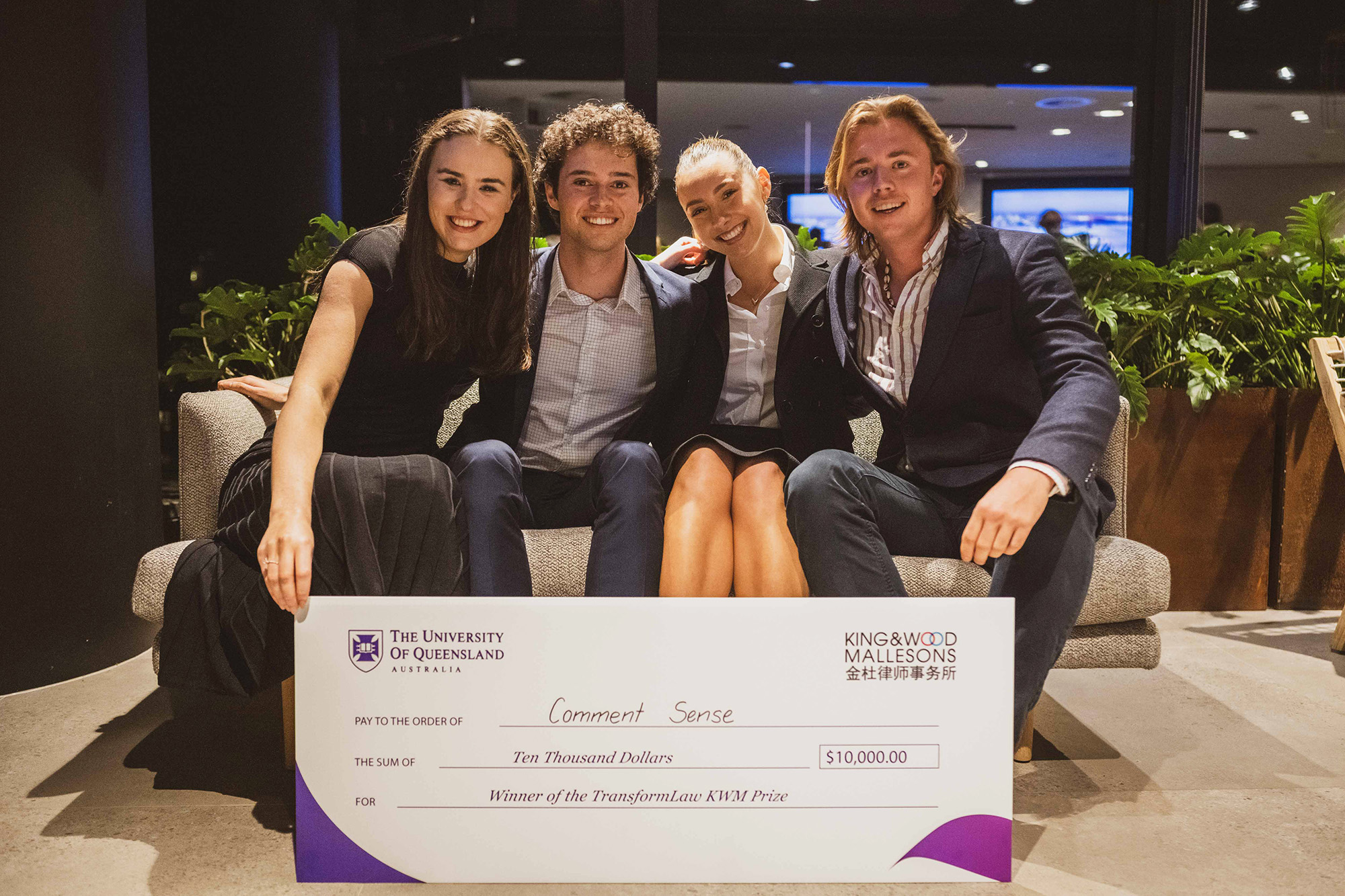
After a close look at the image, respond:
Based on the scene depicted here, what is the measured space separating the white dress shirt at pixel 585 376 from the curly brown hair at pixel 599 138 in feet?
0.79

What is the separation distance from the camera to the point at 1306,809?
1.82 meters

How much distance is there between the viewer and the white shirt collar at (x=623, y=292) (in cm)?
218

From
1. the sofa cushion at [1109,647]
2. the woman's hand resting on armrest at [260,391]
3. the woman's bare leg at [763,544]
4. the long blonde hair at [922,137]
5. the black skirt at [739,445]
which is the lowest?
the sofa cushion at [1109,647]

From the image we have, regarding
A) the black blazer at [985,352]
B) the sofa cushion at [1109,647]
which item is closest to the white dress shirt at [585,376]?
the black blazer at [985,352]

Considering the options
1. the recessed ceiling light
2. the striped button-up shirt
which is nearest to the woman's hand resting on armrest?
the striped button-up shirt

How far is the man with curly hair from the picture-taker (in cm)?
210

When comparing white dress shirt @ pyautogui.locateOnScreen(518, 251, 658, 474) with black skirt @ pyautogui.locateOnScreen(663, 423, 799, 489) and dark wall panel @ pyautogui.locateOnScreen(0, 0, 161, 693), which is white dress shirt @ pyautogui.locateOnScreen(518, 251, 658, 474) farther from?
dark wall panel @ pyautogui.locateOnScreen(0, 0, 161, 693)

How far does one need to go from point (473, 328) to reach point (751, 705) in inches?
39.1

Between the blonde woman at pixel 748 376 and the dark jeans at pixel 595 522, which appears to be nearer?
the dark jeans at pixel 595 522

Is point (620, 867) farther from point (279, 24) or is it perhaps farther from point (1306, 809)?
point (279, 24)

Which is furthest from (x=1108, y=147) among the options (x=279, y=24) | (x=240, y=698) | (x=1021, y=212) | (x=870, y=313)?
(x=240, y=698)

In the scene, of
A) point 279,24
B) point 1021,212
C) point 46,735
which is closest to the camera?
point 46,735

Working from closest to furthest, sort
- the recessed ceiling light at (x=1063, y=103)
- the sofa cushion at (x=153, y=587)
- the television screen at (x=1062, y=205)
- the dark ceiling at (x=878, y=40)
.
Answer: the sofa cushion at (x=153, y=587), the dark ceiling at (x=878, y=40), the recessed ceiling light at (x=1063, y=103), the television screen at (x=1062, y=205)

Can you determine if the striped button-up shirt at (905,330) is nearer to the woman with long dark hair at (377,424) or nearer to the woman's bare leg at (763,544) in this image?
the woman's bare leg at (763,544)
